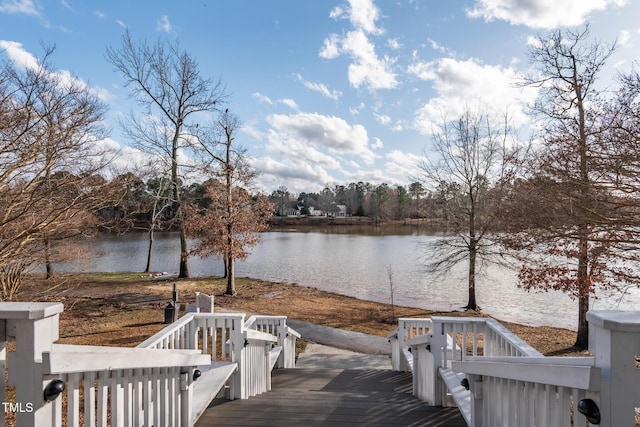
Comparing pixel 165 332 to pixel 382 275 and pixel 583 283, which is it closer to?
pixel 583 283

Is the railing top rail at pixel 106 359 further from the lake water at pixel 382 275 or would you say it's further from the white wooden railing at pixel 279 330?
the lake water at pixel 382 275

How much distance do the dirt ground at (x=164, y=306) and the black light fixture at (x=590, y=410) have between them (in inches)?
300

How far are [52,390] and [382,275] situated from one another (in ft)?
61.8

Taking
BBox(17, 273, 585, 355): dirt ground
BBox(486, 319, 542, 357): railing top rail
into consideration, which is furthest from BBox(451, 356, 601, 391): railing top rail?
BBox(17, 273, 585, 355): dirt ground

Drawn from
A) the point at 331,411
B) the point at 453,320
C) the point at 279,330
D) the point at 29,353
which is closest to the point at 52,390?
the point at 29,353

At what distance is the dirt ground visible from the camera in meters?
8.07

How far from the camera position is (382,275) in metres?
19.7

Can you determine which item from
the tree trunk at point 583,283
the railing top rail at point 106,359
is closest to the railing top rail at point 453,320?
the railing top rail at point 106,359

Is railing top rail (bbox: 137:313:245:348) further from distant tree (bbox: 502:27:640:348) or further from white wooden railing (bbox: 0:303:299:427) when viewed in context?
distant tree (bbox: 502:27:640:348)

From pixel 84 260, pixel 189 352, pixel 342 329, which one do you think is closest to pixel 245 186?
pixel 84 260

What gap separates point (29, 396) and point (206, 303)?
24.1 feet

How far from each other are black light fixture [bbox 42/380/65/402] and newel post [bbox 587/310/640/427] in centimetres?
223

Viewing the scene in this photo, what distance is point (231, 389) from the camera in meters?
3.91

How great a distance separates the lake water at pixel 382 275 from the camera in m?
12.7
